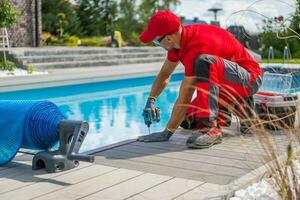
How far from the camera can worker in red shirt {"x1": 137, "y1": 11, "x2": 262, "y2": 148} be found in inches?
130

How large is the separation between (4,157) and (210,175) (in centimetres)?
124

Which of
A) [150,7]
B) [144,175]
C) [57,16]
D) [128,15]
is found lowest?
[144,175]

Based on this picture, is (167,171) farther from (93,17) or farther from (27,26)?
(93,17)

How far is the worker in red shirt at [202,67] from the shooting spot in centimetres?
329

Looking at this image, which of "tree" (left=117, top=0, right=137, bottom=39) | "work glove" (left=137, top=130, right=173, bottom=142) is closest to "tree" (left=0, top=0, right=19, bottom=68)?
"work glove" (left=137, top=130, right=173, bottom=142)

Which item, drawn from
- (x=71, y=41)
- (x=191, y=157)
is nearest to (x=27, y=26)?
(x=71, y=41)

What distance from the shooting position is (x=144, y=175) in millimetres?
2678

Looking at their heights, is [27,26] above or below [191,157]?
above

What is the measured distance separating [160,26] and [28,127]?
1101 millimetres

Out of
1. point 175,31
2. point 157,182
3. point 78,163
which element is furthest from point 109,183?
point 175,31

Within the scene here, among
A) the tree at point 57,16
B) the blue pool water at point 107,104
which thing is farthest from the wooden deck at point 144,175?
the tree at point 57,16

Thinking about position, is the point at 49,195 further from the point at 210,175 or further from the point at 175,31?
the point at 175,31

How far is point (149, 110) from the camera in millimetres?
3596

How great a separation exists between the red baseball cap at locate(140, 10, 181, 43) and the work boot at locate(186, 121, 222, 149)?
0.73m
